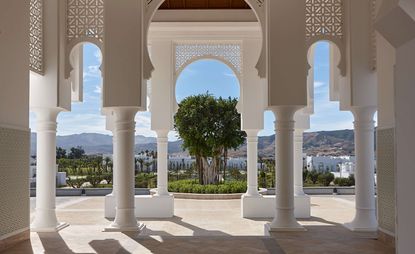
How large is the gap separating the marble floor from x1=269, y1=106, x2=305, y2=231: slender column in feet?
1.11

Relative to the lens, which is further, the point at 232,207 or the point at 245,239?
the point at 232,207

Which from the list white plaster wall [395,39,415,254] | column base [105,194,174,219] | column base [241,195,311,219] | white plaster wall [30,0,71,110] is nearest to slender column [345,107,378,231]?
column base [241,195,311,219]

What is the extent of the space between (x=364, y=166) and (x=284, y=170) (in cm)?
165

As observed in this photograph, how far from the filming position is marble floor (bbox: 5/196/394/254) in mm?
7043

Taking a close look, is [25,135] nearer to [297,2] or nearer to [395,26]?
[297,2]

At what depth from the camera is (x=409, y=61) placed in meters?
3.99

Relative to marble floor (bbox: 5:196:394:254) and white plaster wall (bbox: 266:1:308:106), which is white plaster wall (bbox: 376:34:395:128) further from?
marble floor (bbox: 5:196:394:254)

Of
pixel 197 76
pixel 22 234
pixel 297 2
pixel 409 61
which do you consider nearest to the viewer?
pixel 409 61

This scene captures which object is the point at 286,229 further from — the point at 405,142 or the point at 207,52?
the point at 207,52

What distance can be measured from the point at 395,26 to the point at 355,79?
4722 millimetres

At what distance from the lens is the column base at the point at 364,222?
28.6 feet

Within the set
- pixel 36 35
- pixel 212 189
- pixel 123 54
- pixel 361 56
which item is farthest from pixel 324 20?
pixel 212 189

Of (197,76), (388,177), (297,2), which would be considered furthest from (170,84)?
(197,76)

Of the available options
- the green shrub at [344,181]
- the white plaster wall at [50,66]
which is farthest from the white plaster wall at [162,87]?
the green shrub at [344,181]
